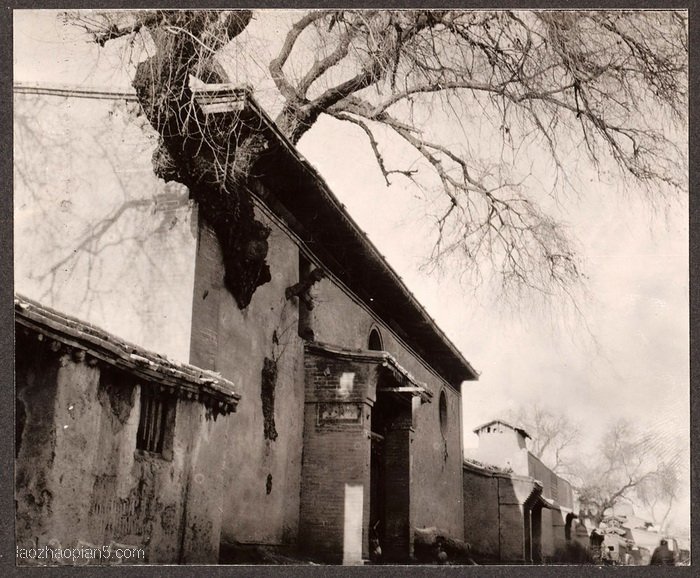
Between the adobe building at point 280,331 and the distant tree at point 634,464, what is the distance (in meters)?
2.74

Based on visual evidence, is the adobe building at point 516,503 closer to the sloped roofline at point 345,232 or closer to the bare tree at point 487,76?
the sloped roofline at point 345,232

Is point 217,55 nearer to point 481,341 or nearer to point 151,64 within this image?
point 151,64

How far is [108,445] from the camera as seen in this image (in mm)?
6008

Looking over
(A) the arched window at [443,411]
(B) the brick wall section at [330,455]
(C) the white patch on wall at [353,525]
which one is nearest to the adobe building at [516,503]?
(A) the arched window at [443,411]

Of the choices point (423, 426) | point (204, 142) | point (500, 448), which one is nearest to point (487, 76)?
point (204, 142)

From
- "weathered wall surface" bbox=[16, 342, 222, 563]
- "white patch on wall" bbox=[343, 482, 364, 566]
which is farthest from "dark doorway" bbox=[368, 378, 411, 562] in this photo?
"weathered wall surface" bbox=[16, 342, 222, 563]

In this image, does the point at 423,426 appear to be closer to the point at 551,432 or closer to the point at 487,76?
the point at 551,432

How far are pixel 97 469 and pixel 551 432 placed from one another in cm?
797

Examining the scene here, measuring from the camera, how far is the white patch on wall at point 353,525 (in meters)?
9.90

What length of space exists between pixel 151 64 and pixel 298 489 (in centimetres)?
549

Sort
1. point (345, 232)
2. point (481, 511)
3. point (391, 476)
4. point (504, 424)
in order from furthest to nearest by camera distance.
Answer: point (481, 511) < point (504, 424) < point (391, 476) < point (345, 232)

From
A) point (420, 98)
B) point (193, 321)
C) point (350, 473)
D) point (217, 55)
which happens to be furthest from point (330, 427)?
point (217, 55)

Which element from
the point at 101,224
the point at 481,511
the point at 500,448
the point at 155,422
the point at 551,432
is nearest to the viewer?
the point at 155,422

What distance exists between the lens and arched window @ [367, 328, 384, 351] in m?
14.5
